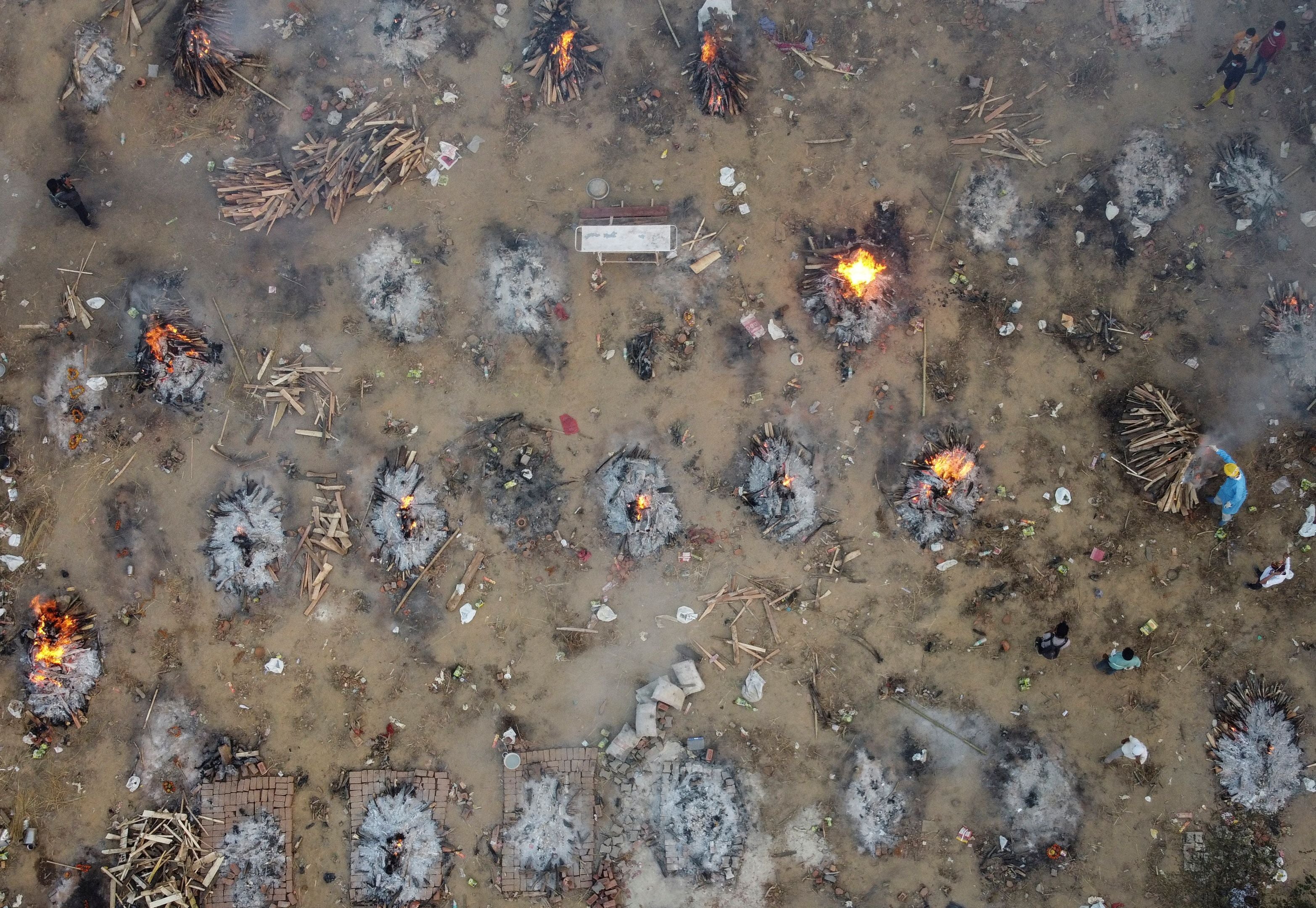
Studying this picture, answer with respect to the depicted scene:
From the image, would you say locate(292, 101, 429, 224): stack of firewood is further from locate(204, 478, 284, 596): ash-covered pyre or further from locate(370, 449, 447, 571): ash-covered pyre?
locate(204, 478, 284, 596): ash-covered pyre

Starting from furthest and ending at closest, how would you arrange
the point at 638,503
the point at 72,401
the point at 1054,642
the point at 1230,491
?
the point at 72,401 → the point at 638,503 → the point at 1054,642 → the point at 1230,491

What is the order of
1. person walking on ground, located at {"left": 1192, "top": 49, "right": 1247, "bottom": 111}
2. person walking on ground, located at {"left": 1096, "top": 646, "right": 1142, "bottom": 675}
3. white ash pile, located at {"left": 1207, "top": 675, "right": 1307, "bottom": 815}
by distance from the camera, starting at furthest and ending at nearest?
white ash pile, located at {"left": 1207, "top": 675, "right": 1307, "bottom": 815} → person walking on ground, located at {"left": 1192, "top": 49, "right": 1247, "bottom": 111} → person walking on ground, located at {"left": 1096, "top": 646, "right": 1142, "bottom": 675}

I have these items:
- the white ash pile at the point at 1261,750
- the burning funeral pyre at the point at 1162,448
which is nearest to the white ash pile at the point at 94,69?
the burning funeral pyre at the point at 1162,448

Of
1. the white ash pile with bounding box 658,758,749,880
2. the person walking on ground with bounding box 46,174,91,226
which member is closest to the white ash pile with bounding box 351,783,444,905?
the white ash pile with bounding box 658,758,749,880

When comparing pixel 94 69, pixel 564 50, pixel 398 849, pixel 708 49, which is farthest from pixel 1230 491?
pixel 94 69

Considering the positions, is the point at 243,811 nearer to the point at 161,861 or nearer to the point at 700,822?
the point at 161,861

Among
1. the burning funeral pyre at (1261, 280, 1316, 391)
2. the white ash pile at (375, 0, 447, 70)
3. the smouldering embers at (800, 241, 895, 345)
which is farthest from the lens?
the white ash pile at (375, 0, 447, 70)

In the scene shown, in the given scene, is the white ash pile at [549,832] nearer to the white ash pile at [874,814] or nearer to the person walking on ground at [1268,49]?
the white ash pile at [874,814]
